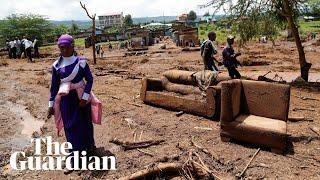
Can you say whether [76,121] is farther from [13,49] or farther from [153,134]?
[13,49]

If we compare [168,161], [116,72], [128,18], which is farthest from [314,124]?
[128,18]

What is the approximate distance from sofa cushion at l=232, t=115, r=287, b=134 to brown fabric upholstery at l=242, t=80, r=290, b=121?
0.15m

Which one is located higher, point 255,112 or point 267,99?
point 267,99

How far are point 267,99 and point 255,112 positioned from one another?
1.11 ft

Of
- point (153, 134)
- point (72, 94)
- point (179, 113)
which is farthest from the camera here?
point (179, 113)

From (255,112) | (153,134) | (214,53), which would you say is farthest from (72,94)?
(214,53)

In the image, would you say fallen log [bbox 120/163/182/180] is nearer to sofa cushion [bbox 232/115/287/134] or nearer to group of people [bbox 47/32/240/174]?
group of people [bbox 47/32/240/174]

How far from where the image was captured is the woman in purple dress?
550 cm

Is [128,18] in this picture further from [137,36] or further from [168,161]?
[168,161]

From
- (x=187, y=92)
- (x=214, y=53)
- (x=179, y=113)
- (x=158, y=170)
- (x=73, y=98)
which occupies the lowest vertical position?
(x=158, y=170)

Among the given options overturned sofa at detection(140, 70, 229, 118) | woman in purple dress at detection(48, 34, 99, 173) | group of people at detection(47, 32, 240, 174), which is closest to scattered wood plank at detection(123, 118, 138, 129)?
overturned sofa at detection(140, 70, 229, 118)

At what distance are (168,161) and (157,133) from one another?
63.8 inches

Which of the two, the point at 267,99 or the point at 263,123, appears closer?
the point at 263,123

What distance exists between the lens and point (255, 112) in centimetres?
691
